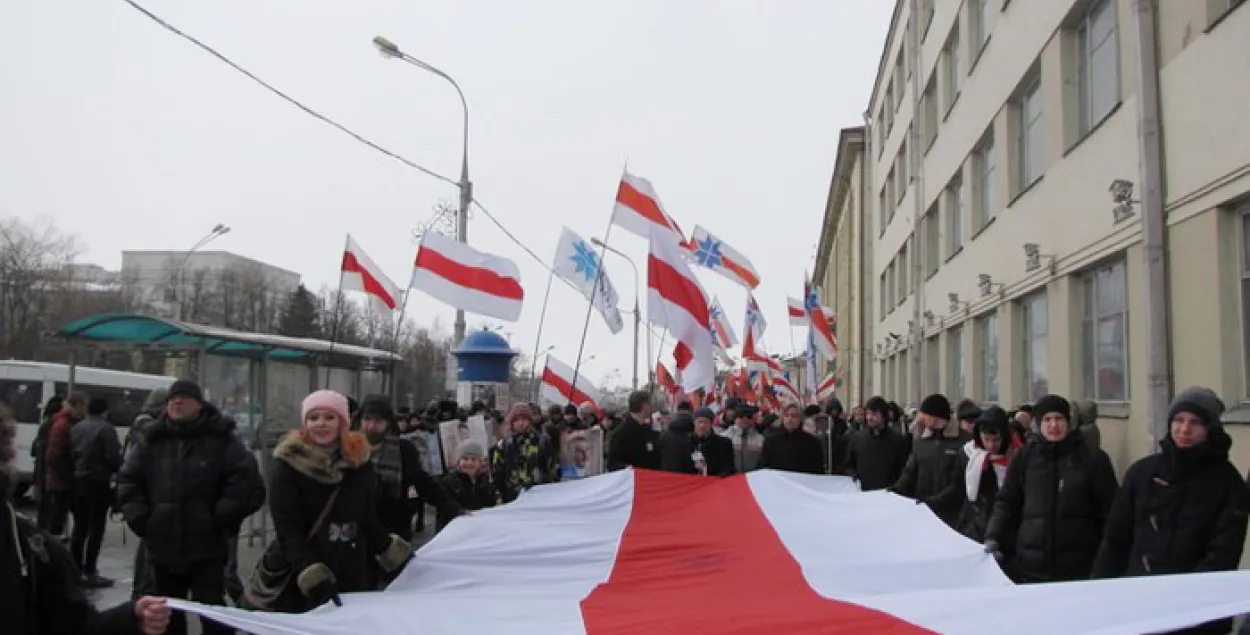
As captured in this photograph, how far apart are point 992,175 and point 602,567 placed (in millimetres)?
12118

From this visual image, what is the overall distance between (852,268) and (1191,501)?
133ft

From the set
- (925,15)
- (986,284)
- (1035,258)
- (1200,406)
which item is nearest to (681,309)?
(1035,258)

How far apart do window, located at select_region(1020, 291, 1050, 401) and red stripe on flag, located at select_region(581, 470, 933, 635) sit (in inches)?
212

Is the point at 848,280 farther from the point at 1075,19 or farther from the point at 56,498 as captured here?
the point at 56,498

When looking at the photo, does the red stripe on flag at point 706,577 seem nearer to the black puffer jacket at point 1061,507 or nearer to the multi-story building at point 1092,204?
the black puffer jacket at point 1061,507

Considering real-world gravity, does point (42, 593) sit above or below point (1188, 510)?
below

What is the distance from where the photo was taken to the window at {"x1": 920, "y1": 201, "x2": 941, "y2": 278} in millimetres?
22281

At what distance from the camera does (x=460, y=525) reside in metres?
6.96

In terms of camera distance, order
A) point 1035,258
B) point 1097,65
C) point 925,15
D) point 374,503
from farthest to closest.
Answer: point 925,15, point 1035,258, point 1097,65, point 374,503

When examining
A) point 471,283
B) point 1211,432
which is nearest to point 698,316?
point 471,283

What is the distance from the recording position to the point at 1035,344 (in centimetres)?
1387

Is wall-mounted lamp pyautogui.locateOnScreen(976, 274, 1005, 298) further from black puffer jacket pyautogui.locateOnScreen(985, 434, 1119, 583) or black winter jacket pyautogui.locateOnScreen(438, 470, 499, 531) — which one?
black puffer jacket pyautogui.locateOnScreen(985, 434, 1119, 583)

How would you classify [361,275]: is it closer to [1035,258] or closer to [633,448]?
[633,448]

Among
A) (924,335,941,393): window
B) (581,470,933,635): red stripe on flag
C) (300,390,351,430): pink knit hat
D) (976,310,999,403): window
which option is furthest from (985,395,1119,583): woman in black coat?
(924,335,941,393): window
